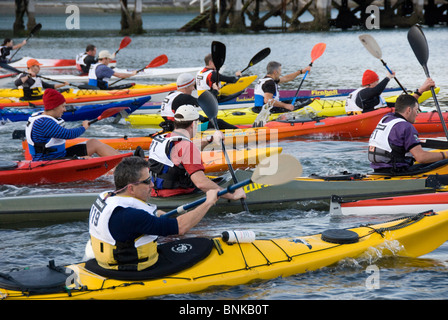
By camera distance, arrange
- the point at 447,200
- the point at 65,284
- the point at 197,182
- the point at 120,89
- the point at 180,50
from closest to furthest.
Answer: the point at 65,284 < the point at 197,182 < the point at 447,200 < the point at 120,89 < the point at 180,50

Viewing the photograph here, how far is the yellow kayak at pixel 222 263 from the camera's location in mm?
4523

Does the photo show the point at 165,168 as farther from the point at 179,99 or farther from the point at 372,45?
the point at 372,45

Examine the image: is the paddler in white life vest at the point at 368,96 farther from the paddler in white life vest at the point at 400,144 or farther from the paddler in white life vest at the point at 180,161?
the paddler in white life vest at the point at 180,161

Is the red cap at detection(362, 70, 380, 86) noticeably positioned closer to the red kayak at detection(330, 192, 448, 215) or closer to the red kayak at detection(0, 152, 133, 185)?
the red kayak at detection(330, 192, 448, 215)

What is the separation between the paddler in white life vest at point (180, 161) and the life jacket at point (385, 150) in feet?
5.75

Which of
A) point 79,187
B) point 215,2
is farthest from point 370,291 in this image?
point 215,2

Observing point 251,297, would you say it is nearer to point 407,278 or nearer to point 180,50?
point 407,278

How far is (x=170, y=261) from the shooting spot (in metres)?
4.84

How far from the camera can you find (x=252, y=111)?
12.0 metres

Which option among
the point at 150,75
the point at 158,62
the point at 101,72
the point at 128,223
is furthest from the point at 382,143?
the point at 150,75

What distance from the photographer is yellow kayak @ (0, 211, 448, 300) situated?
452 centimetres

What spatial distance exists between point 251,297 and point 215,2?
106 feet

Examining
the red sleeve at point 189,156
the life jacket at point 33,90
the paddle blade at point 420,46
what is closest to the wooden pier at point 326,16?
the life jacket at point 33,90

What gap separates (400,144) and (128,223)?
3628 millimetres
